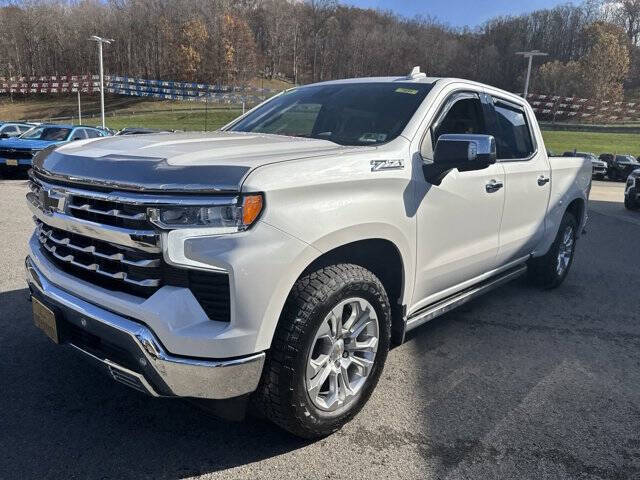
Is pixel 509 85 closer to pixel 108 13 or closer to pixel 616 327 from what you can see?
pixel 108 13

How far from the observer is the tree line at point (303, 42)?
78.4 metres

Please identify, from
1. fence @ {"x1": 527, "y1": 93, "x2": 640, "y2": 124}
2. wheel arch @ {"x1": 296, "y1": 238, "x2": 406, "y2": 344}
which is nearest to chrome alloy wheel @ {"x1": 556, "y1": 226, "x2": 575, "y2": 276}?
wheel arch @ {"x1": 296, "y1": 238, "x2": 406, "y2": 344}

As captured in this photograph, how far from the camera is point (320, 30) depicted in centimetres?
10412

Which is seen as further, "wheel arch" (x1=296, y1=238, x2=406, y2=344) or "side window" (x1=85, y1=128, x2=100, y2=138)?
"side window" (x1=85, y1=128, x2=100, y2=138)

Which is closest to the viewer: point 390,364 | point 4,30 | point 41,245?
point 41,245

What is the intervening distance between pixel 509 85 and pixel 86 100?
70.4 m

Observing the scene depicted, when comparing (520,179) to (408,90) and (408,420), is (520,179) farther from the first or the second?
(408,420)

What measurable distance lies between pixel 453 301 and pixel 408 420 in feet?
3.33

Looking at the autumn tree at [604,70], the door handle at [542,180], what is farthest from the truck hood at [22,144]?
the autumn tree at [604,70]

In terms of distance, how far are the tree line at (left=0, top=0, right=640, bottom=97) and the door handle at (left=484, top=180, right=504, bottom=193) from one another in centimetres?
7599

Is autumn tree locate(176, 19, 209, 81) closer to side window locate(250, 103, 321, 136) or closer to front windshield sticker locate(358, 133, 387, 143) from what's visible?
side window locate(250, 103, 321, 136)

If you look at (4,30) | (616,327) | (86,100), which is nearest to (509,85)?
(86,100)

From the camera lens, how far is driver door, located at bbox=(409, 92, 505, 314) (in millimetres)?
3184

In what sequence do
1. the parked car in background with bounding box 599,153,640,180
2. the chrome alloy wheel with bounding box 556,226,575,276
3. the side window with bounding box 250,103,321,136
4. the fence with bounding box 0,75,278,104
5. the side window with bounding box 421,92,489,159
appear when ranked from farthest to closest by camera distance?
the fence with bounding box 0,75,278,104, the parked car in background with bounding box 599,153,640,180, the chrome alloy wheel with bounding box 556,226,575,276, the side window with bounding box 250,103,321,136, the side window with bounding box 421,92,489,159
